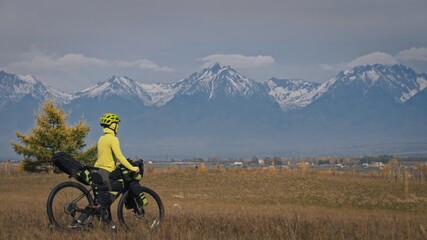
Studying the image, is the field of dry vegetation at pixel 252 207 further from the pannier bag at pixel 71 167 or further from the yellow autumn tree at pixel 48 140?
the yellow autumn tree at pixel 48 140

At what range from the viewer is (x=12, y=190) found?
Answer: 42344mm

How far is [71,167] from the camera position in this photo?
1165 cm

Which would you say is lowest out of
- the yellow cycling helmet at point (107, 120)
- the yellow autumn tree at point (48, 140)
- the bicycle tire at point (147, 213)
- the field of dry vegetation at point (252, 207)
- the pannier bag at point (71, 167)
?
the field of dry vegetation at point (252, 207)

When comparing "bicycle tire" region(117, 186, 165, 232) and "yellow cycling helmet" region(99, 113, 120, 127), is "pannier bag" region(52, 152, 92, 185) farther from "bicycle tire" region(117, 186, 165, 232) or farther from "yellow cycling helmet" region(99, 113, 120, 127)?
"yellow cycling helmet" region(99, 113, 120, 127)

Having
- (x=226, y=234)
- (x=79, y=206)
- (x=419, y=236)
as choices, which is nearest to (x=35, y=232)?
(x=79, y=206)

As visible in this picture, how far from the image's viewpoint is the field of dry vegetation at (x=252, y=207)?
10.2 meters

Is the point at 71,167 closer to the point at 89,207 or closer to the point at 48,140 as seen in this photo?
the point at 89,207

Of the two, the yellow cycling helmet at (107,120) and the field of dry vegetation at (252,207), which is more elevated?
the yellow cycling helmet at (107,120)

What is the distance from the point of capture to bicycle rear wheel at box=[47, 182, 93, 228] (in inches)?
455

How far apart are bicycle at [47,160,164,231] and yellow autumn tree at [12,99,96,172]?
4485 centimetres

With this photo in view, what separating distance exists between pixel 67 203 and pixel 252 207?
23753 mm

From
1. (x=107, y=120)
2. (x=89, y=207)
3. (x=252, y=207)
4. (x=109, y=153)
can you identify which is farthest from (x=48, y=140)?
(x=89, y=207)

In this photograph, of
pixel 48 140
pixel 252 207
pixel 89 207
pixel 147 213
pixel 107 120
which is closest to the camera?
pixel 89 207

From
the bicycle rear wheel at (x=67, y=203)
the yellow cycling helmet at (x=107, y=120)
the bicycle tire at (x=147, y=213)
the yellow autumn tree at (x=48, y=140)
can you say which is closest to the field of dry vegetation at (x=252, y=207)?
the bicycle rear wheel at (x=67, y=203)
